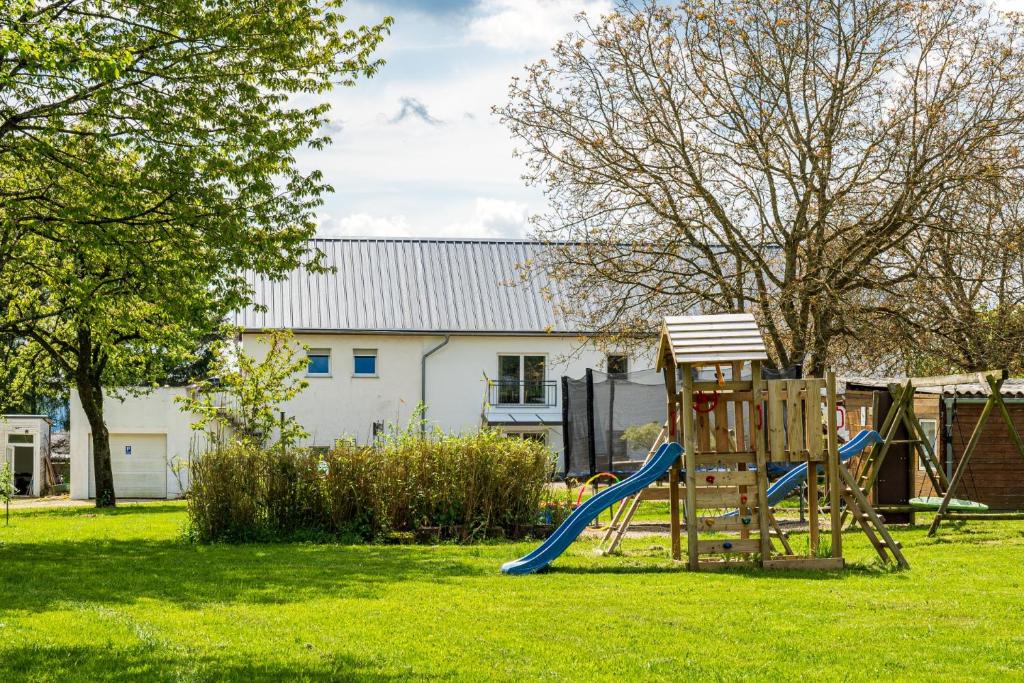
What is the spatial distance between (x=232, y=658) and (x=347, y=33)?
41.2 ft

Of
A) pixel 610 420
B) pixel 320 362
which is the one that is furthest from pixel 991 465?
pixel 320 362

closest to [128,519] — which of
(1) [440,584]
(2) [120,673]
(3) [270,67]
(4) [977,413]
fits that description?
(3) [270,67]

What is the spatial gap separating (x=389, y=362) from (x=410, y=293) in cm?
257

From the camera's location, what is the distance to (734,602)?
9875 mm

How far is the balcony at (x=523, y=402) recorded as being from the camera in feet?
129

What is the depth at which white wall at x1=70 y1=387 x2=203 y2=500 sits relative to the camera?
38125 mm

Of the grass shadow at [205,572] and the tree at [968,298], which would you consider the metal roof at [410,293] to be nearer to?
the tree at [968,298]

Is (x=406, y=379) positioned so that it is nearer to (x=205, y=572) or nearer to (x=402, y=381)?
(x=402, y=381)

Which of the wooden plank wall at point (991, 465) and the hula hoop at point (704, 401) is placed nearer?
the hula hoop at point (704, 401)

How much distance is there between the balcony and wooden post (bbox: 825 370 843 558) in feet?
86.0

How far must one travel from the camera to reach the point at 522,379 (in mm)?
40594

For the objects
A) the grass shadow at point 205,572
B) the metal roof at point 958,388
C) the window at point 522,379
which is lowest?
the grass shadow at point 205,572

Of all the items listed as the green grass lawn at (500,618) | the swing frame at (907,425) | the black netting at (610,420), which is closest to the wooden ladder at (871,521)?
the green grass lawn at (500,618)

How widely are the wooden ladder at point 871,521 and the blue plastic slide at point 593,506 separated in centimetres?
180
